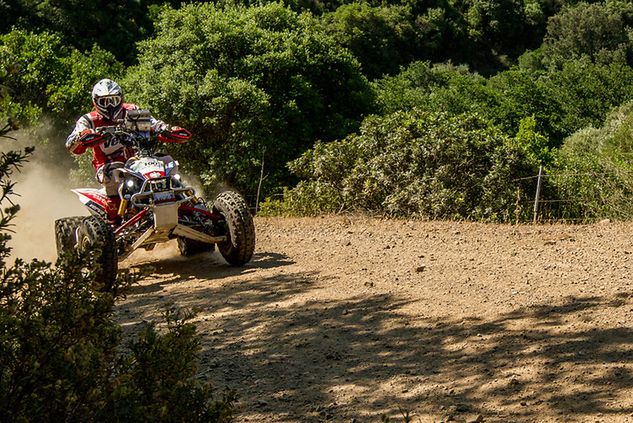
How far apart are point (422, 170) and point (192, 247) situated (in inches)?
274

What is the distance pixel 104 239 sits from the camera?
8664 mm

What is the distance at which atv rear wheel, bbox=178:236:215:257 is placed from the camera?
35.3ft

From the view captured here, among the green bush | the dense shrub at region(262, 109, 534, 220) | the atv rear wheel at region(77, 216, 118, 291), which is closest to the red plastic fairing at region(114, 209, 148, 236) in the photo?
the atv rear wheel at region(77, 216, 118, 291)

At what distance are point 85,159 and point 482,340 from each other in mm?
21654

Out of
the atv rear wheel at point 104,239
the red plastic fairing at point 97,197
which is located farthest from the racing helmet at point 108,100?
the atv rear wheel at point 104,239

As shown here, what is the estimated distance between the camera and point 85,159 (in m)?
26.8

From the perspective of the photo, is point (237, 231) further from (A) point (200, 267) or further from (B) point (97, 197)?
(B) point (97, 197)

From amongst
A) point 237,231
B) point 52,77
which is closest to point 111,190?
point 237,231

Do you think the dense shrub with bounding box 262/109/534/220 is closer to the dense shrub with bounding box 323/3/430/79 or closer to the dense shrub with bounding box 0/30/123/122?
the dense shrub with bounding box 0/30/123/122

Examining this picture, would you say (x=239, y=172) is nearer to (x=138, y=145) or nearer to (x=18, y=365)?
(x=138, y=145)

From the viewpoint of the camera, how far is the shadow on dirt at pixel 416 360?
5695mm

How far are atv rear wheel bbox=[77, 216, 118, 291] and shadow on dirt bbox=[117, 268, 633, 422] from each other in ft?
4.20

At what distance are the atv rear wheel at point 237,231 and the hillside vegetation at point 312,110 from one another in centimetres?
271

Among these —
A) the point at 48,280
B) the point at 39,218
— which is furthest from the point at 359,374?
the point at 39,218
